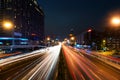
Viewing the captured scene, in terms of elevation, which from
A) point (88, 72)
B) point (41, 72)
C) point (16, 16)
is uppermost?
point (16, 16)

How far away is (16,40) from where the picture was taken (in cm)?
15625

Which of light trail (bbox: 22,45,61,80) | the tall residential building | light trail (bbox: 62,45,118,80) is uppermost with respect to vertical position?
the tall residential building

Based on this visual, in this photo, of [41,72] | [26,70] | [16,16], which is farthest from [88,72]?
[16,16]

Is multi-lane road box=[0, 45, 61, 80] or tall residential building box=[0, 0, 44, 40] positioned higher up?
tall residential building box=[0, 0, 44, 40]

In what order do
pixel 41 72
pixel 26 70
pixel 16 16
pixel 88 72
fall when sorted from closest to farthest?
pixel 41 72
pixel 88 72
pixel 26 70
pixel 16 16

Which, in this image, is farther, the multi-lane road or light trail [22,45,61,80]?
the multi-lane road

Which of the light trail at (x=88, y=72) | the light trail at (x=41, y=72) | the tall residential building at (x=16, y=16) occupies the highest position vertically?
the tall residential building at (x=16, y=16)

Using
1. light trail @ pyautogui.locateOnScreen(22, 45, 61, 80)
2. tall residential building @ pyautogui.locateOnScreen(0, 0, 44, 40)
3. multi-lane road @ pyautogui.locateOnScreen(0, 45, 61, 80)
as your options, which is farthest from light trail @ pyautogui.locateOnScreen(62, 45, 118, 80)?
tall residential building @ pyautogui.locateOnScreen(0, 0, 44, 40)

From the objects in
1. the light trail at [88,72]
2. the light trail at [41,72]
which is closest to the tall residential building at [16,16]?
the light trail at [41,72]

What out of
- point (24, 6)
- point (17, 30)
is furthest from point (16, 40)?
point (24, 6)

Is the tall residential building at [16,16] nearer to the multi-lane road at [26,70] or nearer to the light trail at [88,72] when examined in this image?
the multi-lane road at [26,70]

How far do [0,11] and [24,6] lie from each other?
38.5 m

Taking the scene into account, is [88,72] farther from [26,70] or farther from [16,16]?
[16,16]

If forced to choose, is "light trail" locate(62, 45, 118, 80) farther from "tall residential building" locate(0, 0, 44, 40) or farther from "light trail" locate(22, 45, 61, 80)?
"tall residential building" locate(0, 0, 44, 40)
